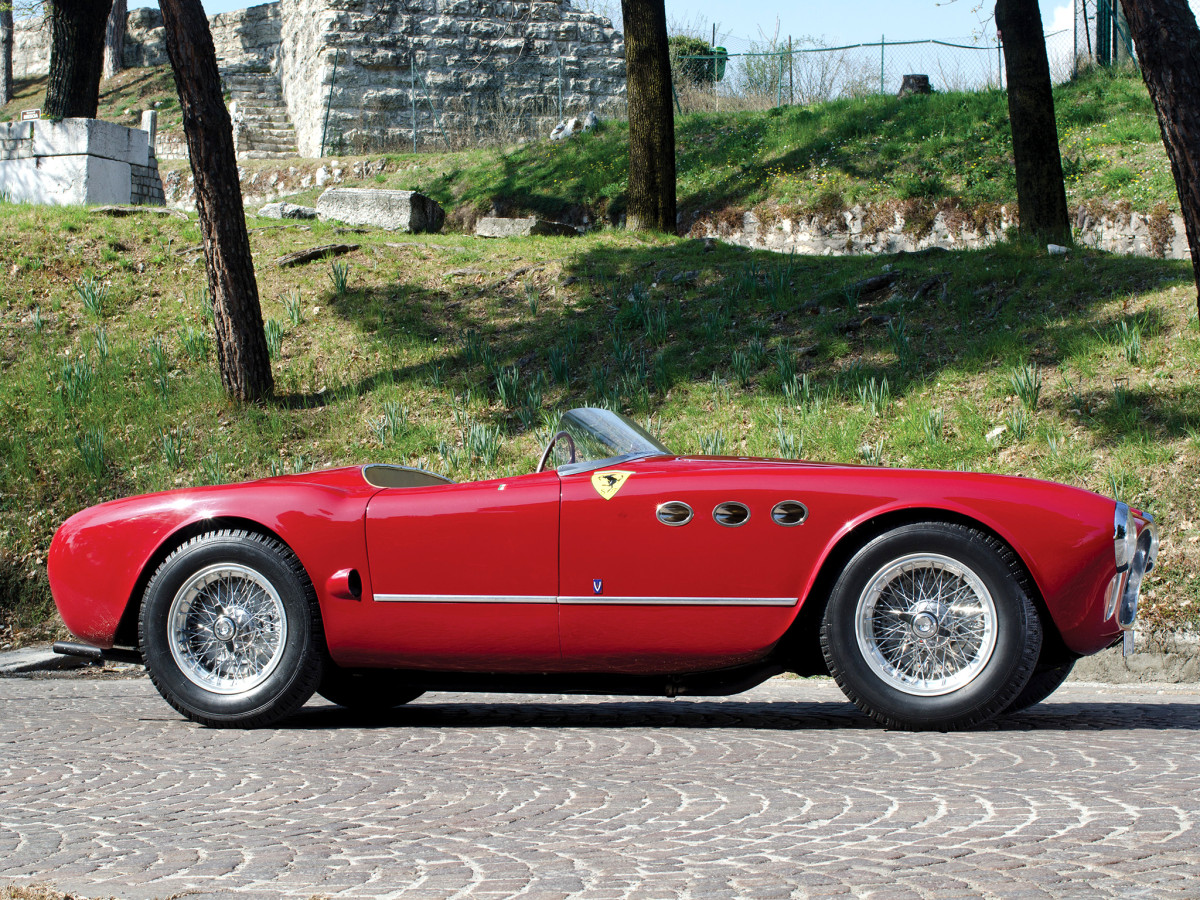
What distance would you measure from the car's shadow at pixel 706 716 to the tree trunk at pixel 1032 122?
25.2 feet

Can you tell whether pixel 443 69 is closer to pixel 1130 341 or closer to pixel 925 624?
pixel 1130 341

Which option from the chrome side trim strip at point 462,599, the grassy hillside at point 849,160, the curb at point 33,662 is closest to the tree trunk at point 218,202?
the curb at point 33,662

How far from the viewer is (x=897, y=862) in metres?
2.35

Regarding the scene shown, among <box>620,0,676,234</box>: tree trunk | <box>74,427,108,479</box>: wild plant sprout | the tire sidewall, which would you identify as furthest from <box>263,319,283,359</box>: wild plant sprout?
the tire sidewall

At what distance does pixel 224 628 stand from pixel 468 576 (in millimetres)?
1052

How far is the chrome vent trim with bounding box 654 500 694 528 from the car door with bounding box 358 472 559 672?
0.40 m

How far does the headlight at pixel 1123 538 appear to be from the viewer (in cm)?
390

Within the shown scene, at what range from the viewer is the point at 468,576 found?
13.9ft

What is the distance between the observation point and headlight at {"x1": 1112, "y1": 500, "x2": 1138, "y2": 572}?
12.8 ft

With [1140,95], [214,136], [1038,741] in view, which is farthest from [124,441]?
[1140,95]

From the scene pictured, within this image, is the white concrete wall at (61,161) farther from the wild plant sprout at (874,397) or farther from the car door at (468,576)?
the car door at (468,576)

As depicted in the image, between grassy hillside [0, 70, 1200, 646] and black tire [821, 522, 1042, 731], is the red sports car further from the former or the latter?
grassy hillside [0, 70, 1200, 646]

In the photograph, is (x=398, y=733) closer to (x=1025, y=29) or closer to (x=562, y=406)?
(x=562, y=406)

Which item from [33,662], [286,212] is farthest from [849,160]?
[33,662]
